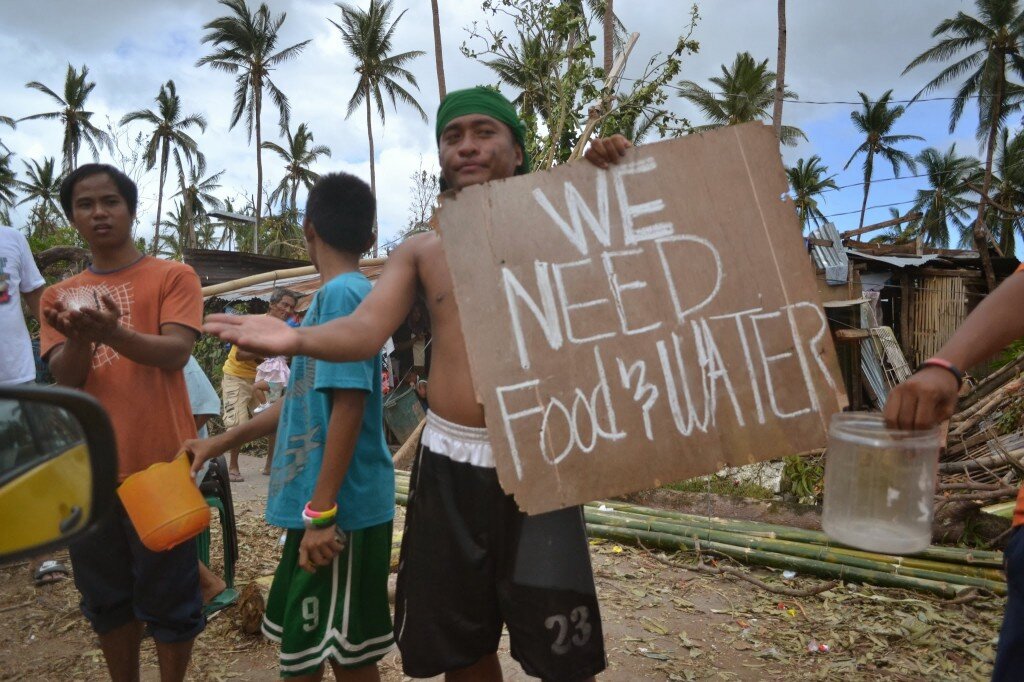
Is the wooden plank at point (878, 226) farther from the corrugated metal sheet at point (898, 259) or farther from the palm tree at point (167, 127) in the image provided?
the palm tree at point (167, 127)

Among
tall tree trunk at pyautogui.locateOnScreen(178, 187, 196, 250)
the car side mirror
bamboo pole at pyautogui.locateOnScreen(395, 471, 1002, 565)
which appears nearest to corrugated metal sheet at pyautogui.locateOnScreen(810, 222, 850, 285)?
bamboo pole at pyautogui.locateOnScreen(395, 471, 1002, 565)

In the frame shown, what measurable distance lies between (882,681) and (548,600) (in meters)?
2.10

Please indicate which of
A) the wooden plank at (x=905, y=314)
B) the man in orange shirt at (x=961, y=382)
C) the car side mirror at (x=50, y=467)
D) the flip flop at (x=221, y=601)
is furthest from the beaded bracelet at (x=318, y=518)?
the wooden plank at (x=905, y=314)

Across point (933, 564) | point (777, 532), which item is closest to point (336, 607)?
point (777, 532)

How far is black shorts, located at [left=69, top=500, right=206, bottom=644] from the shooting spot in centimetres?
219

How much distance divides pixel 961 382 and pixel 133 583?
2.43m

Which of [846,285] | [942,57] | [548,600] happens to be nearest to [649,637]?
[548,600]

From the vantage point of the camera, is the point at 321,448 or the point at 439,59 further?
the point at 439,59

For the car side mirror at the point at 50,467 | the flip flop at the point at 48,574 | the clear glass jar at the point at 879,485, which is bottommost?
the flip flop at the point at 48,574

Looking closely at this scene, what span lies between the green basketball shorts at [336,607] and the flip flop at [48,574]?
2658mm

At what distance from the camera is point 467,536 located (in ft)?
5.72

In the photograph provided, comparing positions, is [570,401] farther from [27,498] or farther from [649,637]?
[649,637]

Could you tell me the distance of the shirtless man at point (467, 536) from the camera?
170 cm

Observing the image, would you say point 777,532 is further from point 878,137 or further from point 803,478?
point 878,137
